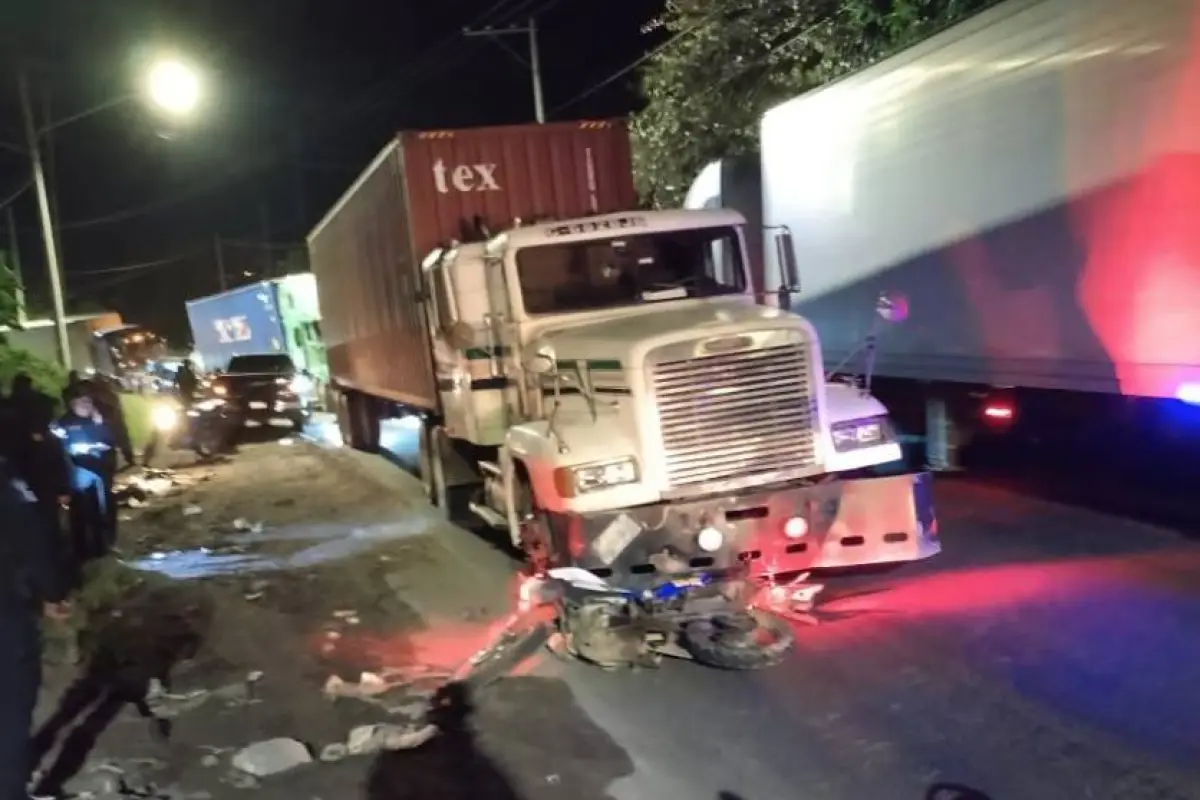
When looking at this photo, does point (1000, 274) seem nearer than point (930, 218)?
Yes

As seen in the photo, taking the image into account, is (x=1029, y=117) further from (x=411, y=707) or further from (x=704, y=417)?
(x=411, y=707)

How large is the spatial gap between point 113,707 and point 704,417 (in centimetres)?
384

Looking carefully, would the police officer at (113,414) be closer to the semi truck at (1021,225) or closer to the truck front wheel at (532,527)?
the truck front wheel at (532,527)

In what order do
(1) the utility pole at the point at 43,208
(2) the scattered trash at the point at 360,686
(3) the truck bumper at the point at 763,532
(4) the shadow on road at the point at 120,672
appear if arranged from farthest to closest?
1. (1) the utility pole at the point at 43,208
2. (3) the truck bumper at the point at 763,532
3. (2) the scattered trash at the point at 360,686
4. (4) the shadow on road at the point at 120,672

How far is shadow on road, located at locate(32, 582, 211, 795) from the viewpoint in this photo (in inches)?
249

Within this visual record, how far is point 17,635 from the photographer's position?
4121 millimetres

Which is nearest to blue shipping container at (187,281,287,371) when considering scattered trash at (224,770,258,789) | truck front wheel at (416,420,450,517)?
truck front wheel at (416,420,450,517)

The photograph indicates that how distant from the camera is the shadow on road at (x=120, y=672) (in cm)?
633

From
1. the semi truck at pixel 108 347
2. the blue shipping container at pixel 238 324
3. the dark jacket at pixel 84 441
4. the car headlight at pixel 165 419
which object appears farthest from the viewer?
the semi truck at pixel 108 347

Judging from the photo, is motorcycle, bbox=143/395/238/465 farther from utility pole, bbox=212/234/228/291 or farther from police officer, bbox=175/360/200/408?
utility pole, bbox=212/234/228/291

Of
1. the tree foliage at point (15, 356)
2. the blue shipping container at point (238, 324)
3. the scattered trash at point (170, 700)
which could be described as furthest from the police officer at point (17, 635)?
the blue shipping container at point (238, 324)

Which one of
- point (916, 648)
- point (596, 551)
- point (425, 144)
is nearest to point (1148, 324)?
point (916, 648)

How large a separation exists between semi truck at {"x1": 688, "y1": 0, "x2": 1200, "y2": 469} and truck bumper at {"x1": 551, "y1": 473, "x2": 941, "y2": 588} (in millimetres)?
1953

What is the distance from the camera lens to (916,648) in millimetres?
6980
